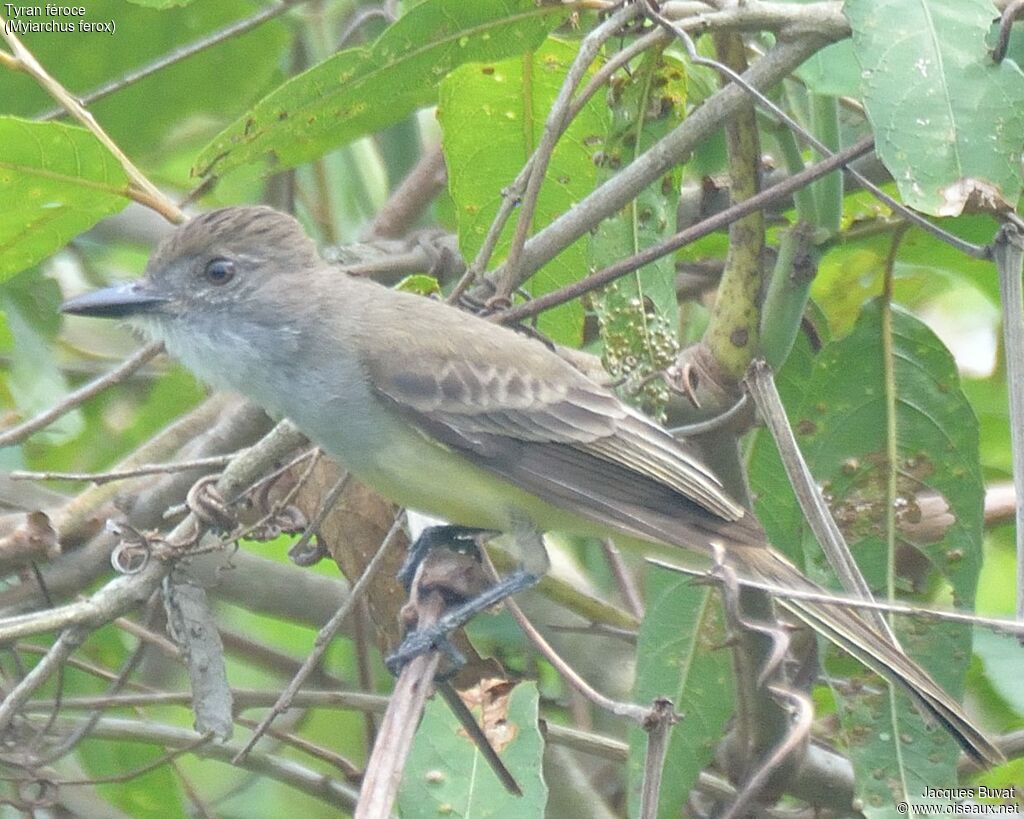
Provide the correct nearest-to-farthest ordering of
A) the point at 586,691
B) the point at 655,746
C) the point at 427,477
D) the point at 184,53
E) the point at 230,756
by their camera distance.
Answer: the point at 655,746
the point at 586,691
the point at 427,477
the point at 230,756
the point at 184,53

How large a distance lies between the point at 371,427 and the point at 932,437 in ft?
4.00

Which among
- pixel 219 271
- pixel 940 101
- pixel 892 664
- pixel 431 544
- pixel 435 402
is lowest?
pixel 892 664

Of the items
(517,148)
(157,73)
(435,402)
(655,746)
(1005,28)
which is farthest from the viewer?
(157,73)

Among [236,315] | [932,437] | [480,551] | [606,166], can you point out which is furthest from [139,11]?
[932,437]

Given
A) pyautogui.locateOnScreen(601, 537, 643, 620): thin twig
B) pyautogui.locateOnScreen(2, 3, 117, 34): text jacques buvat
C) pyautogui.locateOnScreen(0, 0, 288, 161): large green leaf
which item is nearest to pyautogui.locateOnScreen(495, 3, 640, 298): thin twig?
pyautogui.locateOnScreen(601, 537, 643, 620): thin twig

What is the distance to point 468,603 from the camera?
2.88 meters

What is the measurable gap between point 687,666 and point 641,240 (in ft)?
3.11

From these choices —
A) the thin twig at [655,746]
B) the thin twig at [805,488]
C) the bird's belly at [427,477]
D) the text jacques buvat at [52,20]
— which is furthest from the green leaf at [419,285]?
the thin twig at [655,746]

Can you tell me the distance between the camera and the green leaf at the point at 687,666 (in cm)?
339

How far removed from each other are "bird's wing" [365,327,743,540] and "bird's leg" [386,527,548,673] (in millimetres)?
117

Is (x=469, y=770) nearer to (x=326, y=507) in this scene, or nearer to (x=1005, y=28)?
(x=326, y=507)

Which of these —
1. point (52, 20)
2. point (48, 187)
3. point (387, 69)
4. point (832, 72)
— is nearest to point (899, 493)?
point (832, 72)

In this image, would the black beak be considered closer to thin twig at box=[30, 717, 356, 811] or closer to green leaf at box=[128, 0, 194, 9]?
green leaf at box=[128, 0, 194, 9]

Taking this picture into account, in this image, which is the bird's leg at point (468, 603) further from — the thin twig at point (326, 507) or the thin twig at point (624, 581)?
the thin twig at point (624, 581)
